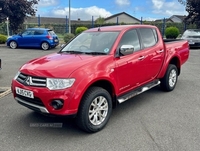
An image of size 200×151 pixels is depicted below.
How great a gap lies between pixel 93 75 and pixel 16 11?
55.9 ft

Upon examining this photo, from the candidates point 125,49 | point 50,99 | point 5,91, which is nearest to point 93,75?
point 50,99

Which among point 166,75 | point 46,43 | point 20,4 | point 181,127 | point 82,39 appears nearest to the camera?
point 181,127

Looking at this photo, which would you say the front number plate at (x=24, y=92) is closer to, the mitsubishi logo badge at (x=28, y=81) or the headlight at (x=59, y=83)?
the mitsubishi logo badge at (x=28, y=81)

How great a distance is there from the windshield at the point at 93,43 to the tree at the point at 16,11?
49.1 ft

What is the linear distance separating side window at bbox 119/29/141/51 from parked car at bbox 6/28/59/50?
11.7 metres

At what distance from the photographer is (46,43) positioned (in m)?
15.4

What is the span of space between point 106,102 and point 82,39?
1.65 metres

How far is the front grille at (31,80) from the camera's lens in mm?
3190

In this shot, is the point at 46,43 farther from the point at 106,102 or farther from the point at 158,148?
the point at 158,148

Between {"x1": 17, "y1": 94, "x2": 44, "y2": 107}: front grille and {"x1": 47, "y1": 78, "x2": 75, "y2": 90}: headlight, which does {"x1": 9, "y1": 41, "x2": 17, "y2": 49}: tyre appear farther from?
{"x1": 47, "y1": 78, "x2": 75, "y2": 90}: headlight

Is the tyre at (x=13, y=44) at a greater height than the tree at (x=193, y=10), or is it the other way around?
the tree at (x=193, y=10)

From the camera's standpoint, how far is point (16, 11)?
59.0 feet

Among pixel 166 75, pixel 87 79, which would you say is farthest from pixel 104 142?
pixel 166 75

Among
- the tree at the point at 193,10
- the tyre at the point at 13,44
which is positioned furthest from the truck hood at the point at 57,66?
the tree at the point at 193,10
